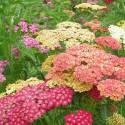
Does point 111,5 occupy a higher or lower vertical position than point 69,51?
lower

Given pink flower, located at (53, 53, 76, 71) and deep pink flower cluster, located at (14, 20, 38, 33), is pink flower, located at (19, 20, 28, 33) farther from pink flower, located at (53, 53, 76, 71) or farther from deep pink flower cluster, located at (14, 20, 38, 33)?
pink flower, located at (53, 53, 76, 71)

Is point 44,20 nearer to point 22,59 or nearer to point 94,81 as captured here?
point 22,59

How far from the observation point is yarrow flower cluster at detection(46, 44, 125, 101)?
387 cm

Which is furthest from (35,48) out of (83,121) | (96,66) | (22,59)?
(83,121)

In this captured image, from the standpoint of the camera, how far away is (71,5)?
7.02 metres

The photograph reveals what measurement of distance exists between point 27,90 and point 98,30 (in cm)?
164

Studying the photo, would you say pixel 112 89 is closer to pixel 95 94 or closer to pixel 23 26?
pixel 95 94

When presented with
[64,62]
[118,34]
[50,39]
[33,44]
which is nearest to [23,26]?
[33,44]

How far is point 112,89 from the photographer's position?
12.7 feet

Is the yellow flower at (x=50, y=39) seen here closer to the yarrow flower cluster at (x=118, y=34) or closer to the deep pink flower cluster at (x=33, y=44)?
the deep pink flower cluster at (x=33, y=44)

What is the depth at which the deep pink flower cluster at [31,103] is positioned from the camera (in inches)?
149

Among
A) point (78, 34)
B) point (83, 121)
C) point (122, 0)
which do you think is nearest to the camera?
point (83, 121)

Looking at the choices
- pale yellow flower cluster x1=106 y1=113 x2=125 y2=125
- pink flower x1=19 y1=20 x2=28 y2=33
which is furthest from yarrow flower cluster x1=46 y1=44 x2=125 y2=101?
pink flower x1=19 y1=20 x2=28 y2=33

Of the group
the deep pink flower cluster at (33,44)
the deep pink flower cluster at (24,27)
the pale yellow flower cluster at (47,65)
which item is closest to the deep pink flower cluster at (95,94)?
the pale yellow flower cluster at (47,65)
